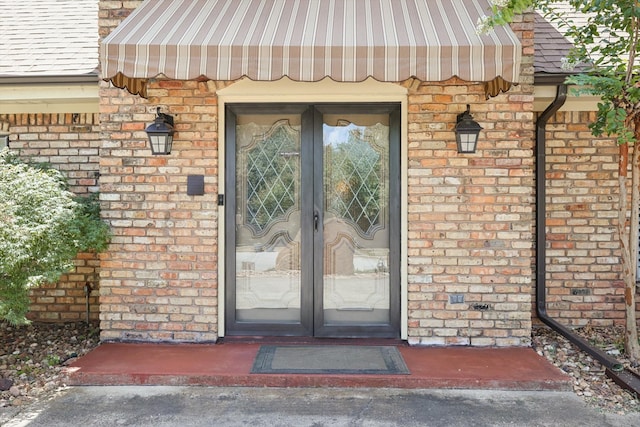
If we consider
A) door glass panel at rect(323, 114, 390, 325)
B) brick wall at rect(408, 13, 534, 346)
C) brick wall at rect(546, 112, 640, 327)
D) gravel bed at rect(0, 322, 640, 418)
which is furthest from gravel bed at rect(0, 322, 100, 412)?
brick wall at rect(546, 112, 640, 327)

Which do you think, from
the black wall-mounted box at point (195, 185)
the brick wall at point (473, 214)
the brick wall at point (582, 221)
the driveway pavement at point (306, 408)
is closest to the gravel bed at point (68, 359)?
the driveway pavement at point (306, 408)

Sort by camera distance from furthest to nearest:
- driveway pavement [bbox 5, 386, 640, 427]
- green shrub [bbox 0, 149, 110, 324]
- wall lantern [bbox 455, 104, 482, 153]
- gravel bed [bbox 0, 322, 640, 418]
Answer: wall lantern [bbox 455, 104, 482, 153], green shrub [bbox 0, 149, 110, 324], gravel bed [bbox 0, 322, 640, 418], driveway pavement [bbox 5, 386, 640, 427]

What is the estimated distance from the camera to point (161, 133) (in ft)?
14.0

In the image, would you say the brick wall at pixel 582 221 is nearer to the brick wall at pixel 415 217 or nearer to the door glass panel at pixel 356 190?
the brick wall at pixel 415 217

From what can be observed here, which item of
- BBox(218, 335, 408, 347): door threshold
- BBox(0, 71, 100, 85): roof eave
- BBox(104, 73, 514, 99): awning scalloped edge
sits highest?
BBox(0, 71, 100, 85): roof eave

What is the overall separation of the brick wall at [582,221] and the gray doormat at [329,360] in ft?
7.65

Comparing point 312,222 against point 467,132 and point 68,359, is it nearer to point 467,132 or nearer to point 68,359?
point 467,132

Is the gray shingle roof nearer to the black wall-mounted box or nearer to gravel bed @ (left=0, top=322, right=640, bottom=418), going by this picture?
the black wall-mounted box

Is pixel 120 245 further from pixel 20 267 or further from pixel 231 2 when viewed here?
pixel 231 2

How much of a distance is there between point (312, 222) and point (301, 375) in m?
1.55

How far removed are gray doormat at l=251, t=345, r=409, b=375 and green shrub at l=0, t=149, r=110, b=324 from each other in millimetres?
1974

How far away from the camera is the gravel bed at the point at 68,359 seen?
3.55 meters

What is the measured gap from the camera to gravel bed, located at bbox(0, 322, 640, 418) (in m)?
3.55

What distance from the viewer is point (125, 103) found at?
14.7 feet
